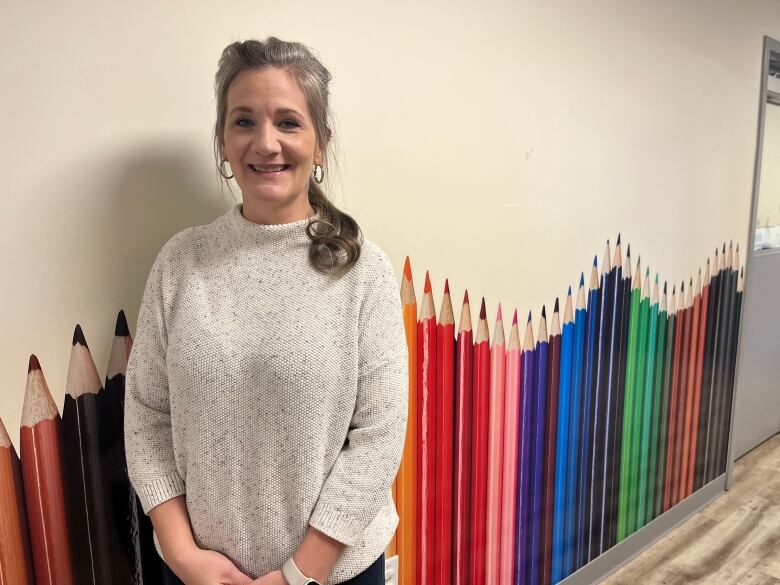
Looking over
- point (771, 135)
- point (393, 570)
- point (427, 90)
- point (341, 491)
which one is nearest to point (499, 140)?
point (427, 90)

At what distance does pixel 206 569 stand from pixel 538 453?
3.97ft

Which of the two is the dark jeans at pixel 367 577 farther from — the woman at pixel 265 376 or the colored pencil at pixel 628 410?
the colored pencil at pixel 628 410

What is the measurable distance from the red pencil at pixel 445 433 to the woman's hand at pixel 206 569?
2.38 feet

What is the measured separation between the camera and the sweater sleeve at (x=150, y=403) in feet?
3.21

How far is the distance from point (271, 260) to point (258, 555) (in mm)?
→ 482

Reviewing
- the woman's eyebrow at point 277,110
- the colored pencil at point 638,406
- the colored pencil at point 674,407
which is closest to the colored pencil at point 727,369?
the colored pencil at point 674,407

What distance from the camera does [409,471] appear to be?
1.54m

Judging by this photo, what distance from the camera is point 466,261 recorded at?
1.61 m

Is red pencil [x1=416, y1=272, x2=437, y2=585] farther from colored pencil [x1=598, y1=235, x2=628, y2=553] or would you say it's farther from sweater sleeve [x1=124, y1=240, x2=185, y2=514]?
colored pencil [x1=598, y1=235, x2=628, y2=553]

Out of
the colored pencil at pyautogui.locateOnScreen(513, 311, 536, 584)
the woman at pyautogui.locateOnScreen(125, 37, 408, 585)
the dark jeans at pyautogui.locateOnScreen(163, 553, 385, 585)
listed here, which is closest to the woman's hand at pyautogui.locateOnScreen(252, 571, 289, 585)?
the woman at pyautogui.locateOnScreen(125, 37, 408, 585)

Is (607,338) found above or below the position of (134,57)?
below

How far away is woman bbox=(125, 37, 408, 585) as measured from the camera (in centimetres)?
96

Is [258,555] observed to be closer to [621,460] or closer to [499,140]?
[499,140]

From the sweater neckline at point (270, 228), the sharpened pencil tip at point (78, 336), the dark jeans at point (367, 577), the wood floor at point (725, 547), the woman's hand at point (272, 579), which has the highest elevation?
the sweater neckline at point (270, 228)
